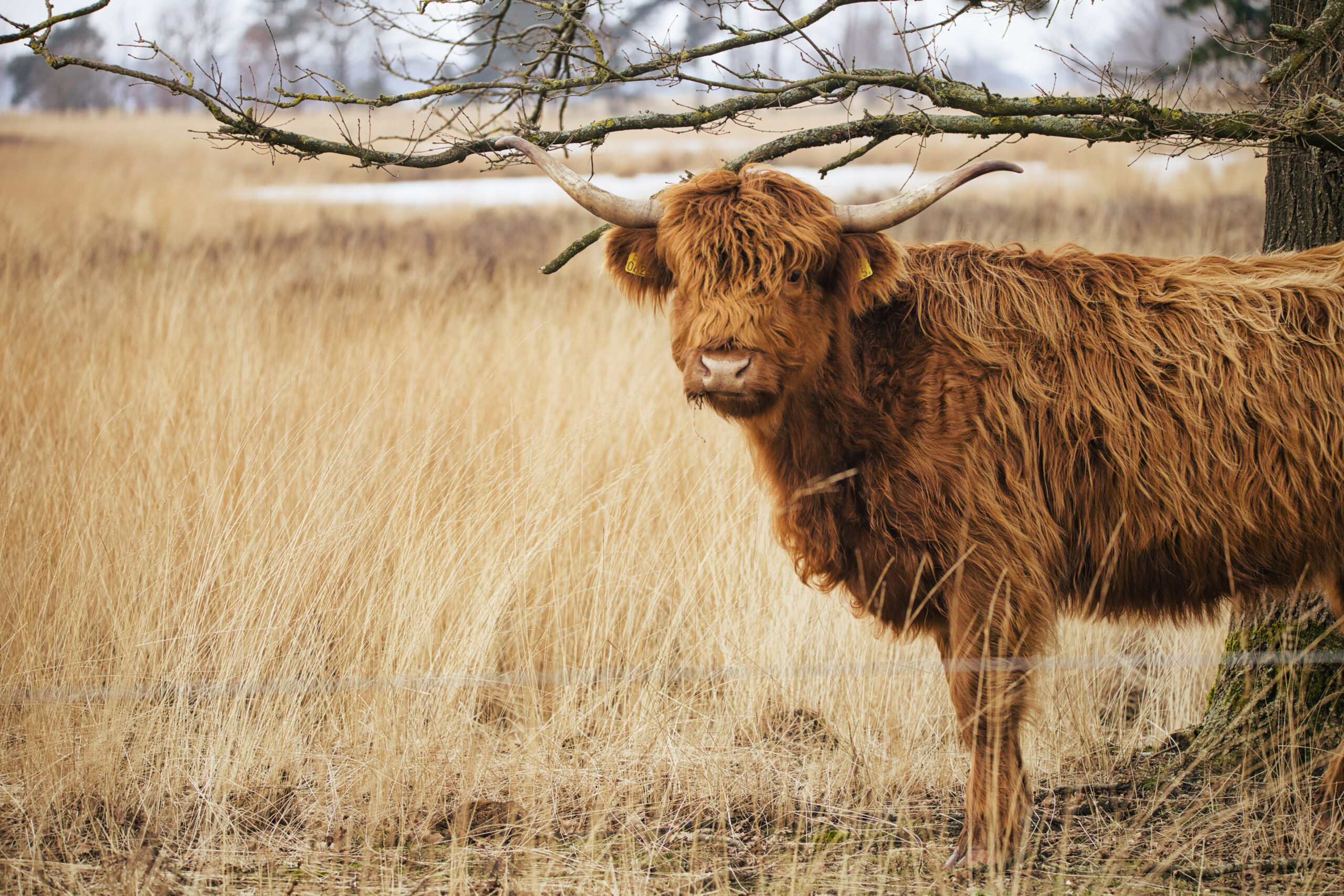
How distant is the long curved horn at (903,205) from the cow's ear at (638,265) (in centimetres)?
63

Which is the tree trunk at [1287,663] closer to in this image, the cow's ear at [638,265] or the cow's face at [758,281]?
the cow's face at [758,281]

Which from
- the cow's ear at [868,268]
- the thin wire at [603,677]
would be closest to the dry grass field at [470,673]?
the thin wire at [603,677]

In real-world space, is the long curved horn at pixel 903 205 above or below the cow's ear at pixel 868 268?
above

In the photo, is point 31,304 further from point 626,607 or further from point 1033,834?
point 1033,834

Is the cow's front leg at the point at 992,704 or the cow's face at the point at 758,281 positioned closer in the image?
the cow's face at the point at 758,281

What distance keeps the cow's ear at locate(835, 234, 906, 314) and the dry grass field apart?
1.06 metres

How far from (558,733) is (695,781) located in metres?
0.58

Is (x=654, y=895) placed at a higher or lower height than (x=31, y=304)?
lower

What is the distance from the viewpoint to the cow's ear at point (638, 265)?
3184 millimetres

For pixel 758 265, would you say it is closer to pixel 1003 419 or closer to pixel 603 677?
pixel 1003 419

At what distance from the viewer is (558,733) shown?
3.43 meters

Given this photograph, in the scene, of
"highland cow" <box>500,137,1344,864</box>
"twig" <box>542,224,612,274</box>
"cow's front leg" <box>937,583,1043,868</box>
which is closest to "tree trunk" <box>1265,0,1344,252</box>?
"highland cow" <box>500,137,1344,864</box>

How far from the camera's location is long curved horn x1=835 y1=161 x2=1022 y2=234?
275 centimetres

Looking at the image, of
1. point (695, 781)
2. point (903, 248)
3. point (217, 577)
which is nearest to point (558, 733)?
point (695, 781)
